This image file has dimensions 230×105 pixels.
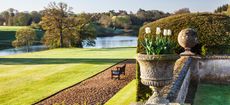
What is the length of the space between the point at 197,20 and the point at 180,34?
1.45 meters

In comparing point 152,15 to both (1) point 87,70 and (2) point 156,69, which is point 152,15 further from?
(2) point 156,69

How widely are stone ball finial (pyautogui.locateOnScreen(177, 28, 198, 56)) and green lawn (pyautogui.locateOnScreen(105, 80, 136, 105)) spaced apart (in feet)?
10.1

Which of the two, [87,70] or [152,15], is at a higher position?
[152,15]

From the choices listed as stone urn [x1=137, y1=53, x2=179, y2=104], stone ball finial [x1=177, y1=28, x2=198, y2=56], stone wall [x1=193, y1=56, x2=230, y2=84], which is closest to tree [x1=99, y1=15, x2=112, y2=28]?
stone wall [x1=193, y1=56, x2=230, y2=84]

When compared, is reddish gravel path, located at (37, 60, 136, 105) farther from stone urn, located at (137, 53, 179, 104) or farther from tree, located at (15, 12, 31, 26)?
tree, located at (15, 12, 31, 26)

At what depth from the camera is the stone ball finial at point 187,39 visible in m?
13.3

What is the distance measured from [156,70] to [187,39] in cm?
705

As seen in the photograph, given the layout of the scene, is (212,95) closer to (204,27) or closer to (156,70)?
(204,27)

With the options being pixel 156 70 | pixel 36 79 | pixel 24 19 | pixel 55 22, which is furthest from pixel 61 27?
pixel 24 19

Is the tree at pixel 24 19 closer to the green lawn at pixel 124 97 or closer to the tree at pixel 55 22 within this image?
the tree at pixel 55 22

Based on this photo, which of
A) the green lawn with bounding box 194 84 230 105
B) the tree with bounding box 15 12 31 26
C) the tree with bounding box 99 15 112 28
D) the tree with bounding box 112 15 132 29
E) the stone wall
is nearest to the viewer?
the green lawn with bounding box 194 84 230 105

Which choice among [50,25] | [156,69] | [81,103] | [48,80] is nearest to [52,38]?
[50,25]

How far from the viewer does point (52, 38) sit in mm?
61250

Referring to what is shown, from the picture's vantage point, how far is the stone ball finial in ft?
43.6
